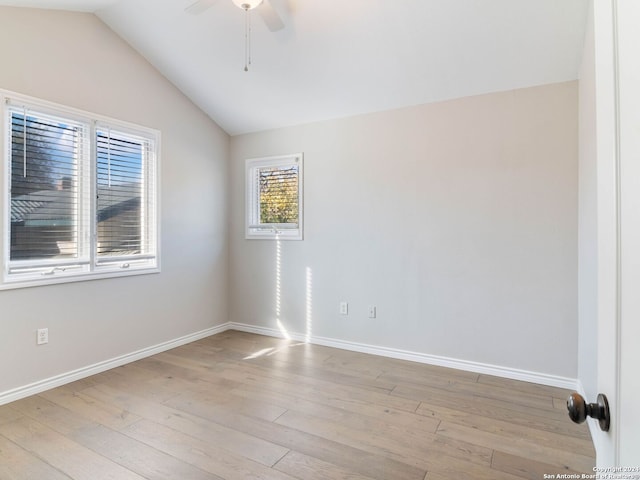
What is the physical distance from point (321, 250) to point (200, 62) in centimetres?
220

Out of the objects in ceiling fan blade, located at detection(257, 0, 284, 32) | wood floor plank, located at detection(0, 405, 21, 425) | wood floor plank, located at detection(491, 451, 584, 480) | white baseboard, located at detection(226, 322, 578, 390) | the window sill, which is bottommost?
wood floor plank, located at detection(491, 451, 584, 480)

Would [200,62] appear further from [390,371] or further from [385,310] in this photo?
[390,371]

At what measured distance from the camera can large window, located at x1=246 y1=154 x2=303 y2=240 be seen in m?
3.99

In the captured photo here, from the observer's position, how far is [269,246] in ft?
13.6

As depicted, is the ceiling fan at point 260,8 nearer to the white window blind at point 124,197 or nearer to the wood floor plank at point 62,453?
the white window blind at point 124,197

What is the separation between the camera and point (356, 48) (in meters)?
2.81

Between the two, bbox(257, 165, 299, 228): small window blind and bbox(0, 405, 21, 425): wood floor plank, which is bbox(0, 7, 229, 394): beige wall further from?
bbox(257, 165, 299, 228): small window blind

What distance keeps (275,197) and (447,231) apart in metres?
2.01

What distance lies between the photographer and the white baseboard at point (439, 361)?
279 centimetres

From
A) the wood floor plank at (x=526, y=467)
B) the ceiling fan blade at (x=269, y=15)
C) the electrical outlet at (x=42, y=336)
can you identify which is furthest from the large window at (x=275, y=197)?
the wood floor plank at (x=526, y=467)

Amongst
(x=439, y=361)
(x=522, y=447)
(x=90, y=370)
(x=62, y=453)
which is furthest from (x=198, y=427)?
(x=439, y=361)

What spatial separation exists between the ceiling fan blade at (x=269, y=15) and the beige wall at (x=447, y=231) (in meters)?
1.48

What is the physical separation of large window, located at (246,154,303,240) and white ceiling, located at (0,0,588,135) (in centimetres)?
66

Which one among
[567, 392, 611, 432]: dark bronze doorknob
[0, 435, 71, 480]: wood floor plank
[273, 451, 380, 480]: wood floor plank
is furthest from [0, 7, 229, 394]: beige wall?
[567, 392, 611, 432]: dark bronze doorknob
